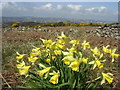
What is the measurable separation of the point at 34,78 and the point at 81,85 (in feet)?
1.92

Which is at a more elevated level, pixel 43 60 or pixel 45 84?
pixel 43 60

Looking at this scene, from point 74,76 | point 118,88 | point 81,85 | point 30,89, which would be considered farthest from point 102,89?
point 30,89

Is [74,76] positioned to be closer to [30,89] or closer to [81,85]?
[81,85]

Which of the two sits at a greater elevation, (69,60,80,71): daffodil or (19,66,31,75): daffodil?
(69,60,80,71): daffodil

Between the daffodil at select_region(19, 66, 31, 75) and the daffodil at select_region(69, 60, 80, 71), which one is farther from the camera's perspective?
the daffodil at select_region(19, 66, 31, 75)

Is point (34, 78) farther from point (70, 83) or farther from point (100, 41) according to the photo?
point (100, 41)

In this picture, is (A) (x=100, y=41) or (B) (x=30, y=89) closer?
(B) (x=30, y=89)

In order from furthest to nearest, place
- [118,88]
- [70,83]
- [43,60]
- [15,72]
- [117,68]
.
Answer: [117,68] < [15,72] < [118,88] < [43,60] < [70,83]

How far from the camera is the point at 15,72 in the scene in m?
3.01

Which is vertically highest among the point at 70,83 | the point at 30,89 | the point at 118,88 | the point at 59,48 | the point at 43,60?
the point at 59,48

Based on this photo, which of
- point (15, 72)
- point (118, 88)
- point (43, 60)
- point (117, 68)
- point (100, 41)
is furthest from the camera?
point (100, 41)

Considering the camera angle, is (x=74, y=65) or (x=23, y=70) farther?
(x=23, y=70)

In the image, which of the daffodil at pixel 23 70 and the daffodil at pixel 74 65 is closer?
the daffodil at pixel 74 65

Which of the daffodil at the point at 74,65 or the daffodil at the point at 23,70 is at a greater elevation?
the daffodil at the point at 74,65
